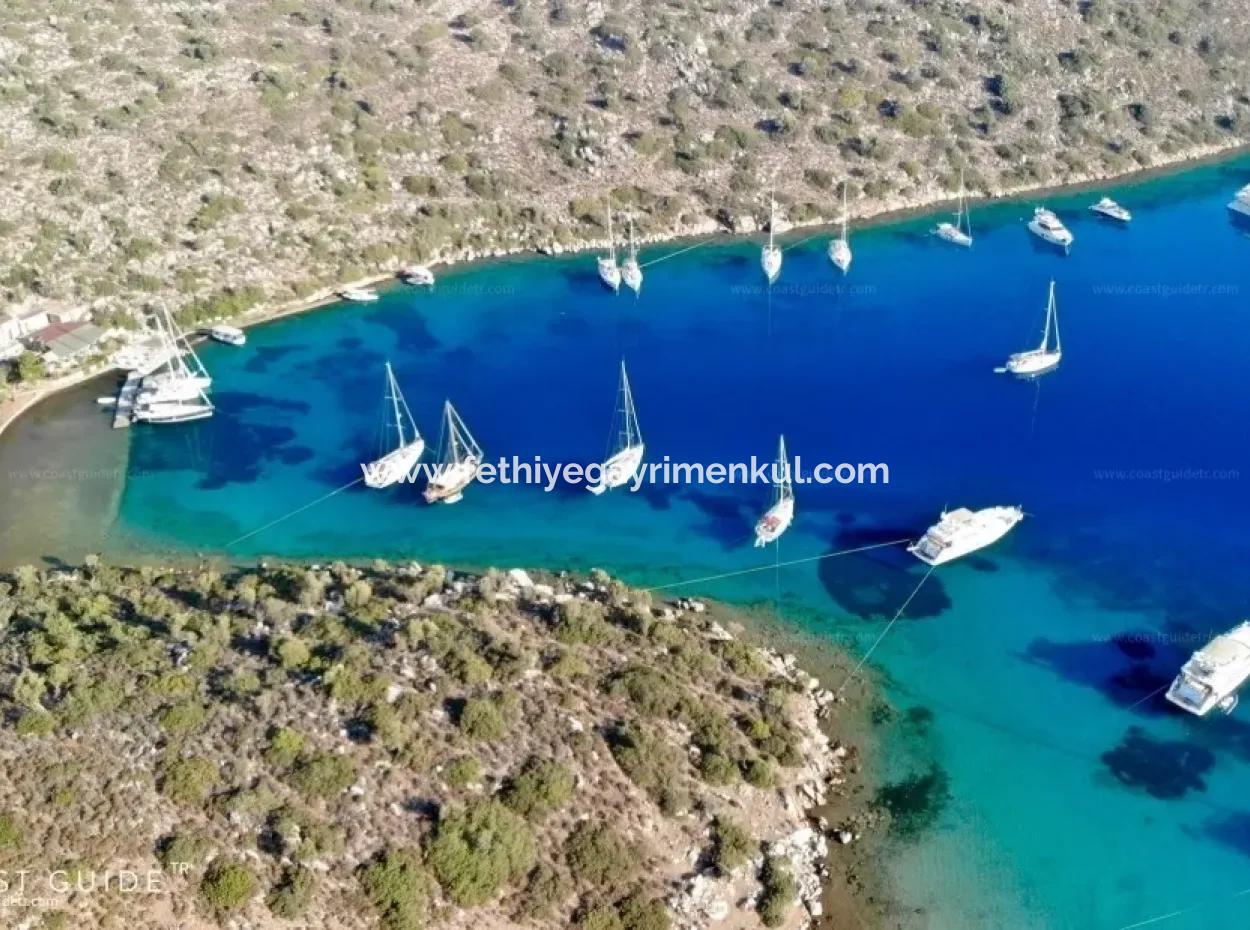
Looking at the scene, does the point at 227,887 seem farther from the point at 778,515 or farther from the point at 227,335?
the point at 227,335

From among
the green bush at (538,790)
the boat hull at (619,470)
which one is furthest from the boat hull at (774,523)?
the green bush at (538,790)

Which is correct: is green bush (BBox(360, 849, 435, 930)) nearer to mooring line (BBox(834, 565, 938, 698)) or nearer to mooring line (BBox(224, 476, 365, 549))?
mooring line (BBox(834, 565, 938, 698))

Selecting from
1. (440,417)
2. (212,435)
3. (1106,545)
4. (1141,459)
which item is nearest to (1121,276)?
(1141,459)

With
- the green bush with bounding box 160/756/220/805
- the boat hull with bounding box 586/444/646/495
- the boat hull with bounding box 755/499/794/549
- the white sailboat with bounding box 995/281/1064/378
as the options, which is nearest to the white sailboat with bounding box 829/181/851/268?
the white sailboat with bounding box 995/281/1064/378

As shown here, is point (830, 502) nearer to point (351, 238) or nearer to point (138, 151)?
point (351, 238)

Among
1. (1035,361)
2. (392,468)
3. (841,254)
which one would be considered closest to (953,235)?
(841,254)

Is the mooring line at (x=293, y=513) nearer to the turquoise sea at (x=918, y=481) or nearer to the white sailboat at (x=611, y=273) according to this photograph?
the turquoise sea at (x=918, y=481)
